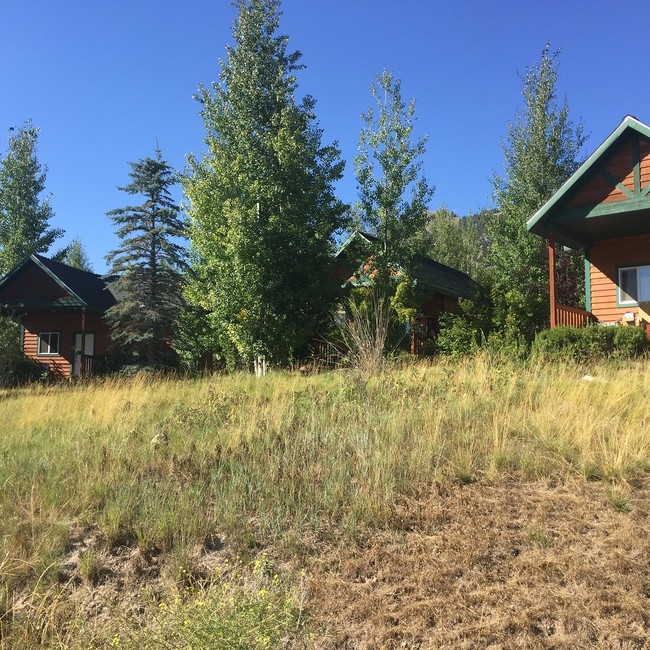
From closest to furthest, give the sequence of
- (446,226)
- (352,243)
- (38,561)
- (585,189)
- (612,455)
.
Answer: (38,561) → (612,455) → (585,189) → (352,243) → (446,226)

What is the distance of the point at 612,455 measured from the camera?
4.54 meters

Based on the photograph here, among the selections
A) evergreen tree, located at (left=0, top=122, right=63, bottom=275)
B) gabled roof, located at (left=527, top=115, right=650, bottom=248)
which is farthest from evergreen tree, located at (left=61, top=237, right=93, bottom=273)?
gabled roof, located at (left=527, top=115, right=650, bottom=248)

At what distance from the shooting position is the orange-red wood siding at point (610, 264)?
15.2 meters

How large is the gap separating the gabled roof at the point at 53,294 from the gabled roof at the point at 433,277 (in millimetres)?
13037

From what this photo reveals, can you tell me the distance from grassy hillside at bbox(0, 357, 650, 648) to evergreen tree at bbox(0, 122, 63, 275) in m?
31.8

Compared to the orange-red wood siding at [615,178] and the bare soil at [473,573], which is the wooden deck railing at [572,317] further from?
the bare soil at [473,573]

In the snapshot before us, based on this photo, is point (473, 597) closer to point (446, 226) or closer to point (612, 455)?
point (612, 455)

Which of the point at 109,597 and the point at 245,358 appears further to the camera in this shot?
the point at 245,358

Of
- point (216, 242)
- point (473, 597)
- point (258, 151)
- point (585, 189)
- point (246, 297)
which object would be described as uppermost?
point (258, 151)

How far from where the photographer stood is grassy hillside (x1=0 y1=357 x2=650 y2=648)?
3.18m

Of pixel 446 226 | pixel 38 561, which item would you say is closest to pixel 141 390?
pixel 38 561

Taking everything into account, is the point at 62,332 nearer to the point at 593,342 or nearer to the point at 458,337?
the point at 458,337

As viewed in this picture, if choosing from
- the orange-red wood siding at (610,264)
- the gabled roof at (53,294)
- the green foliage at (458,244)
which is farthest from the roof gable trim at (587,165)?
the green foliage at (458,244)

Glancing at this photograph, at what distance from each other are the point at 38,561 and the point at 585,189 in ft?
45.3
